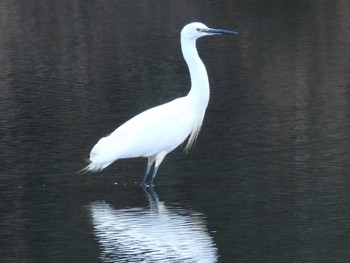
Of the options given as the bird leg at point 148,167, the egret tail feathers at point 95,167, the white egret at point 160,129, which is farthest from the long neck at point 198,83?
the egret tail feathers at point 95,167

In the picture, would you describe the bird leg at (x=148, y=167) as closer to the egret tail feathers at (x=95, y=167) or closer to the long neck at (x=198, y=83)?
the egret tail feathers at (x=95, y=167)

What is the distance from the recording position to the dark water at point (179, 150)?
23.8ft

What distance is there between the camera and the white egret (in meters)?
8.73

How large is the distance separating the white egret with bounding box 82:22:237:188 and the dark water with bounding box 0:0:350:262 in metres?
0.27

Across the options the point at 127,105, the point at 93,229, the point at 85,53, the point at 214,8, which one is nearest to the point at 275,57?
the point at 85,53

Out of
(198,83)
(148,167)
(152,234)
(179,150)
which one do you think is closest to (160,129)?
(148,167)

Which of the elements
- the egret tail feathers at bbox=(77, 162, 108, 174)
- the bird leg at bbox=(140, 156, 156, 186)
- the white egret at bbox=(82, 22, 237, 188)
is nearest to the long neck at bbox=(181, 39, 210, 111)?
the white egret at bbox=(82, 22, 237, 188)

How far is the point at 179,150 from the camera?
34.3 feet

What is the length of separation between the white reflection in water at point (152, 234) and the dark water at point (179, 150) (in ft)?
0.04

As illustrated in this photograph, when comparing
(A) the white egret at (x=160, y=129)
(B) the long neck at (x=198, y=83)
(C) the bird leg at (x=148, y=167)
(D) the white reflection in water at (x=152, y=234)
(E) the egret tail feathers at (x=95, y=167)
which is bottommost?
(D) the white reflection in water at (x=152, y=234)

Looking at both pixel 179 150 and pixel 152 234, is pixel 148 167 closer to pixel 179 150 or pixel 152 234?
pixel 179 150

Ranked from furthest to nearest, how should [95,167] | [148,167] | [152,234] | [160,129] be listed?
[148,167], [160,129], [95,167], [152,234]

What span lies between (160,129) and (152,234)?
166cm

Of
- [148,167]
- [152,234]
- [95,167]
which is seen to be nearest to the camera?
[152,234]
